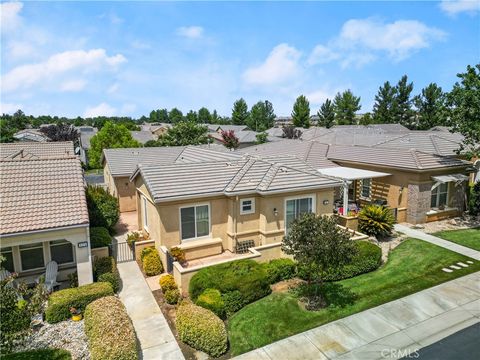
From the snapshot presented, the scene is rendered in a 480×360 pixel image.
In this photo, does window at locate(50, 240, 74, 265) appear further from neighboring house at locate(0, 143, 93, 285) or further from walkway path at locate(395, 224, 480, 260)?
walkway path at locate(395, 224, 480, 260)

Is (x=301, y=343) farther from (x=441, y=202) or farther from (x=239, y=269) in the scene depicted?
(x=441, y=202)

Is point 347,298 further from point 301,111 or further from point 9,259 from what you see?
point 301,111

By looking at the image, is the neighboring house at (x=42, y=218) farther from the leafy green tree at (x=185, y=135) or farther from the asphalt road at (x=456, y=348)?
the leafy green tree at (x=185, y=135)

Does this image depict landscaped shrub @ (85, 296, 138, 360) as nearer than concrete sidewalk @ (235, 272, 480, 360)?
Yes

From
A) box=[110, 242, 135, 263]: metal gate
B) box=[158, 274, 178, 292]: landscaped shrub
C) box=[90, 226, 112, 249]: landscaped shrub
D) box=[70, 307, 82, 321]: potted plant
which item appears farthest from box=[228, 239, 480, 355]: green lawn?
box=[90, 226, 112, 249]: landscaped shrub

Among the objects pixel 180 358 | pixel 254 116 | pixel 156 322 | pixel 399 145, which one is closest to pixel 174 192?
pixel 156 322

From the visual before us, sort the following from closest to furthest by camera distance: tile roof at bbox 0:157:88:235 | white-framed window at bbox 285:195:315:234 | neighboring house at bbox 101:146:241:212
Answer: tile roof at bbox 0:157:88:235 < white-framed window at bbox 285:195:315:234 < neighboring house at bbox 101:146:241:212

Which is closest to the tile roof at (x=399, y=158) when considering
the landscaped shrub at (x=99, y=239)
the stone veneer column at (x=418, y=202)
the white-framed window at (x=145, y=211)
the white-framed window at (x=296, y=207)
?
the stone veneer column at (x=418, y=202)

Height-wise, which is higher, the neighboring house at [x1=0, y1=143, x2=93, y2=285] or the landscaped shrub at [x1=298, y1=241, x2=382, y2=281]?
the neighboring house at [x1=0, y1=143, x2=93, y2=285]
